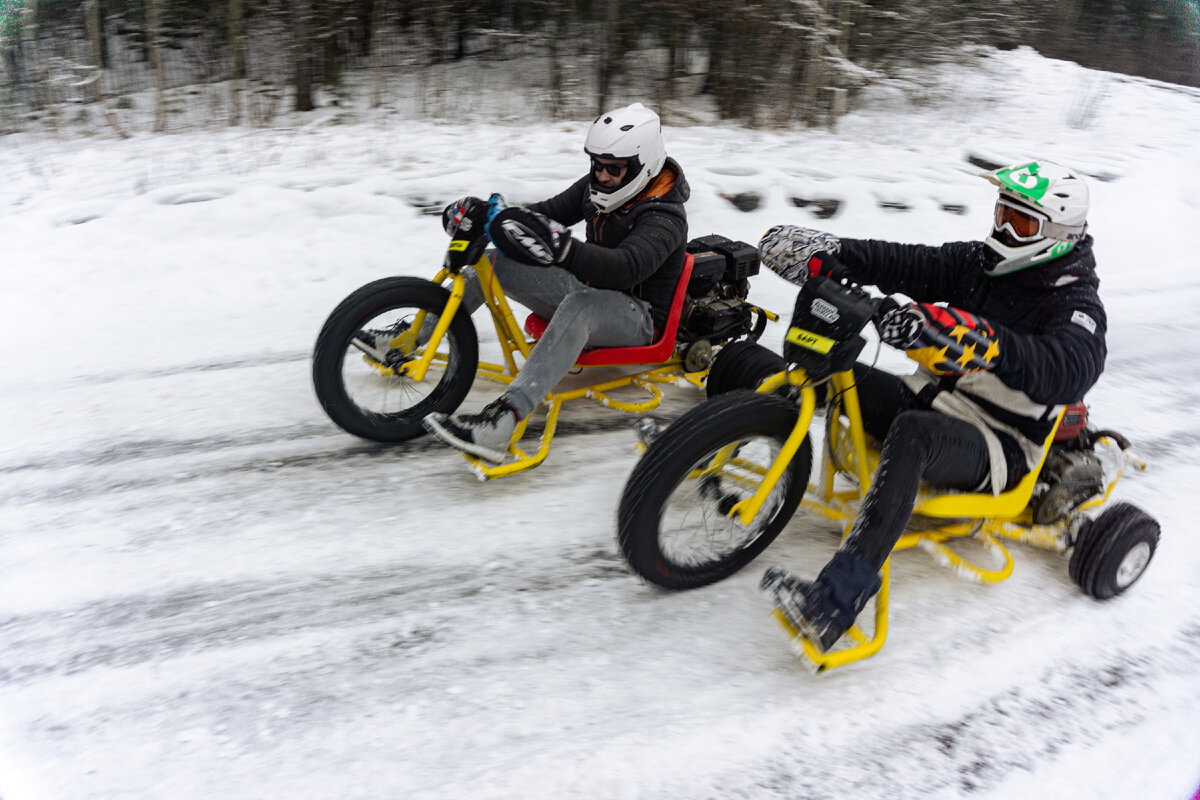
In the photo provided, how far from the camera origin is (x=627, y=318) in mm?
3389

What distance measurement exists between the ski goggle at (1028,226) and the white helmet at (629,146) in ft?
4.45

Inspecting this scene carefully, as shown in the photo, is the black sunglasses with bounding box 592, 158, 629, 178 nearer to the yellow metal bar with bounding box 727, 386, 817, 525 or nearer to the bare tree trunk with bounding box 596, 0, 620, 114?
the yellow metal bar with bounding box 727, 386, 817, 525

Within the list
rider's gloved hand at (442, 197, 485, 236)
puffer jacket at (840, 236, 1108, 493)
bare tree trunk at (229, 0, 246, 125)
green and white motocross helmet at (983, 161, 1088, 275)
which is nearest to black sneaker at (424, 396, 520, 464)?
rider's gloved hand at (442, 197, 485, 236)

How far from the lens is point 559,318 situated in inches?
124

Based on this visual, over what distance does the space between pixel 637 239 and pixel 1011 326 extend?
1.41m

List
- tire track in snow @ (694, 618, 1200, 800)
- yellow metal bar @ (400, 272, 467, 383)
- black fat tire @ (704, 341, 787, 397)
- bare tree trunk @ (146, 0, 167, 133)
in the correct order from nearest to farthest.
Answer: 1. tire track in snow @ (694, 618, 1200, 800)
2. yellow metal bar @ (400, 272, 467, 383)
3. black fat tire @ (704, 341, 787, 397)
4. bare tree trunk @ (146, 0, 167, 133)

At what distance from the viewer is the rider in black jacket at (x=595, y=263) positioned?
2.92 meters

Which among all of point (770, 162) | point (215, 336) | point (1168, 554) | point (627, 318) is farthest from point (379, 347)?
point (770, 162)

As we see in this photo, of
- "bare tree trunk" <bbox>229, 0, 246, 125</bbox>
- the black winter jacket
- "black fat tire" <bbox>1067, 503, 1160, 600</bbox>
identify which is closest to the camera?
"black fat tire" <bbox>1067, 503, 1160, 600</bbox>

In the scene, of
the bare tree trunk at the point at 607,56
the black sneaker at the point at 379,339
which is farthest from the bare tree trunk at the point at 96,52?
the black sneaker at the point at 379,339

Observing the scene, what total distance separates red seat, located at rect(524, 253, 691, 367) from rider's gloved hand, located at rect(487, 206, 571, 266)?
Answer: 723 millimetres

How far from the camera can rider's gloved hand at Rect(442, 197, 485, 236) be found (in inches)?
125

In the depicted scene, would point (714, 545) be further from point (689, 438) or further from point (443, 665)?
point (443, 665)

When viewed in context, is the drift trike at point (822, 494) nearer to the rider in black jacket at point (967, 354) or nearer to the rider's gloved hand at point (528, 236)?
the rider in black jacket at point (967, 354)
